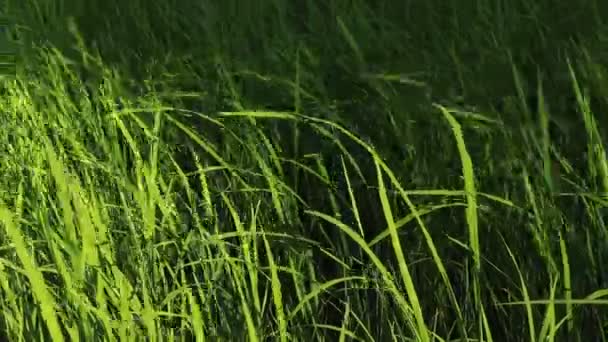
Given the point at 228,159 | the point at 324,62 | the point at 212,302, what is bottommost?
the point at 212,302

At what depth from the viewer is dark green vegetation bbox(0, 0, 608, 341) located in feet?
4.25

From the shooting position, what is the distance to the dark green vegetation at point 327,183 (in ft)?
4.25

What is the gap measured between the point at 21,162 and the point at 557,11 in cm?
101

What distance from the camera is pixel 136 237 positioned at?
1.31 meters

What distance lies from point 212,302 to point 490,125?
55cm

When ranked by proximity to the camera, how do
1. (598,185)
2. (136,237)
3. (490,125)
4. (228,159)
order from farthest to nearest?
(228,159), (490,125), (598,185), (136,237)

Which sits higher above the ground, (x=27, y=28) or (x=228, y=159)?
(x=27, y=28)

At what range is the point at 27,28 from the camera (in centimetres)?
229

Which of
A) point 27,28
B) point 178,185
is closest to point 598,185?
point 178,185

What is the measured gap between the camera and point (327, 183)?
4.85 feet

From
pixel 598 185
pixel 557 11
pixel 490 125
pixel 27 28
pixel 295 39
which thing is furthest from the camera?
pixel 27 28

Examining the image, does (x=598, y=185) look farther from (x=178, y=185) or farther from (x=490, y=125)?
(x=178, y=185)

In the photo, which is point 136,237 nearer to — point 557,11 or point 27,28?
point 557,11

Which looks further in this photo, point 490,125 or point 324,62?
point 324,62
